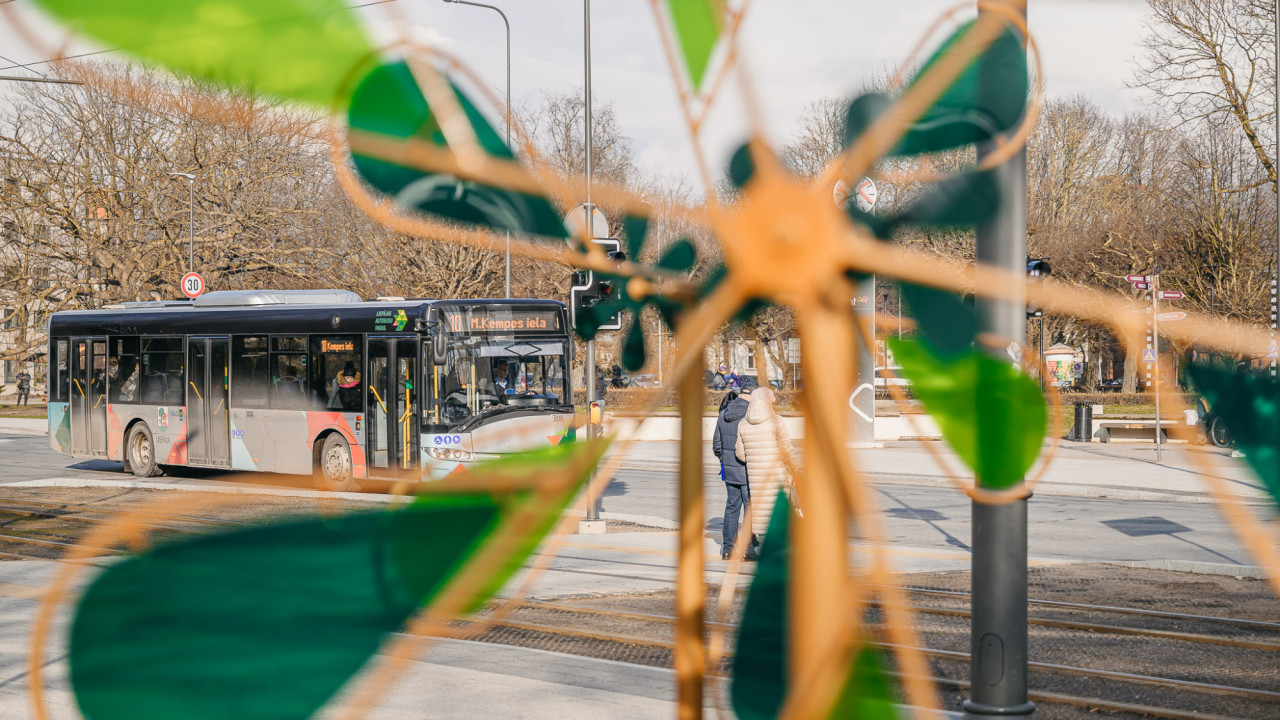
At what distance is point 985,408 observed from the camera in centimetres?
71

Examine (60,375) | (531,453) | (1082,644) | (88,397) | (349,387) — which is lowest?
(1082,644)

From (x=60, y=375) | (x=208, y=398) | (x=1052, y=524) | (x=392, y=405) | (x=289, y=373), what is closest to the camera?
(x=1052, y=524)

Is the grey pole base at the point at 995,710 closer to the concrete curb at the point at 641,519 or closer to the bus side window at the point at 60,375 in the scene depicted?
the concrete curb at the point at 641,519

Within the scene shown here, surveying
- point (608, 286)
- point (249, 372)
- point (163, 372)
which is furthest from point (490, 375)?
point (608, 286)

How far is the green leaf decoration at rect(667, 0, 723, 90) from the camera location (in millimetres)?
816

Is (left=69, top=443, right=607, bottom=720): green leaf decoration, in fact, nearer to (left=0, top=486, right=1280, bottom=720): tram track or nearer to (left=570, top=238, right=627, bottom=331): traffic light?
(left=570, top=238, right=627, bottom=331): traffic light

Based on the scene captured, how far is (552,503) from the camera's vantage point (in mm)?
707

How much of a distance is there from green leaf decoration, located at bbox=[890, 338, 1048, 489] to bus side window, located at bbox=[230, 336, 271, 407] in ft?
49.6

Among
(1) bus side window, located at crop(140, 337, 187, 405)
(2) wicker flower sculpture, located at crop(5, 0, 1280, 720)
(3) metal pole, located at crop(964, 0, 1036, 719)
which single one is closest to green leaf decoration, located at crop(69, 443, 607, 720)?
(2) wicker flower sculpture, located at crop(5, 0, 1280, 720)

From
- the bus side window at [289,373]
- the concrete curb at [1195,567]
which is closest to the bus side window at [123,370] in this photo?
the bus side window at [289,373]

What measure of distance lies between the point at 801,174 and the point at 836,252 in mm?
98

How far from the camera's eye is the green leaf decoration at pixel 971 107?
0.70 m

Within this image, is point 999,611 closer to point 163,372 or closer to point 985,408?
point 985,408

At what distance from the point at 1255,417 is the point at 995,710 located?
9.90 feet
